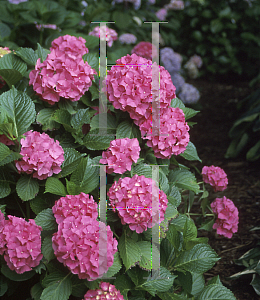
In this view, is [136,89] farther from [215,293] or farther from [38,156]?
[215,293]

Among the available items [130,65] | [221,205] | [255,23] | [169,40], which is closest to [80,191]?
[130,65]

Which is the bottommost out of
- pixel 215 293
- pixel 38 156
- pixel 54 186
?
pixel 215 293

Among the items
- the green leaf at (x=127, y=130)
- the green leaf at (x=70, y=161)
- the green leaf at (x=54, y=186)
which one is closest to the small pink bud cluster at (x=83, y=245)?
the green leaf at (x=54, y=186)

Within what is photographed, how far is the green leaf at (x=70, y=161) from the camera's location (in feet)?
4.32

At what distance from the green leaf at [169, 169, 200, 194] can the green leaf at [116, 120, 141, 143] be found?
0.35 m

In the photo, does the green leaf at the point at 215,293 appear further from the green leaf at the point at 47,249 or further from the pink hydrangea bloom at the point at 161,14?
the pink hydrangea bloom at the point at 161,14

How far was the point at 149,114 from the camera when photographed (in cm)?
135

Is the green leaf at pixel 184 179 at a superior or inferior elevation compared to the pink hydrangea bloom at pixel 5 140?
inferior

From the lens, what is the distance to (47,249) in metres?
1.15

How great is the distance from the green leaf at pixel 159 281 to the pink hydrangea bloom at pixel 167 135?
441mm

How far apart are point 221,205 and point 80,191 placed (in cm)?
97

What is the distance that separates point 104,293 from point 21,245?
0.31 meters

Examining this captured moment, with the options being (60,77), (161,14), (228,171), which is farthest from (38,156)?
(161,14)

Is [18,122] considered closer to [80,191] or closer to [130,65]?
[80,191]
